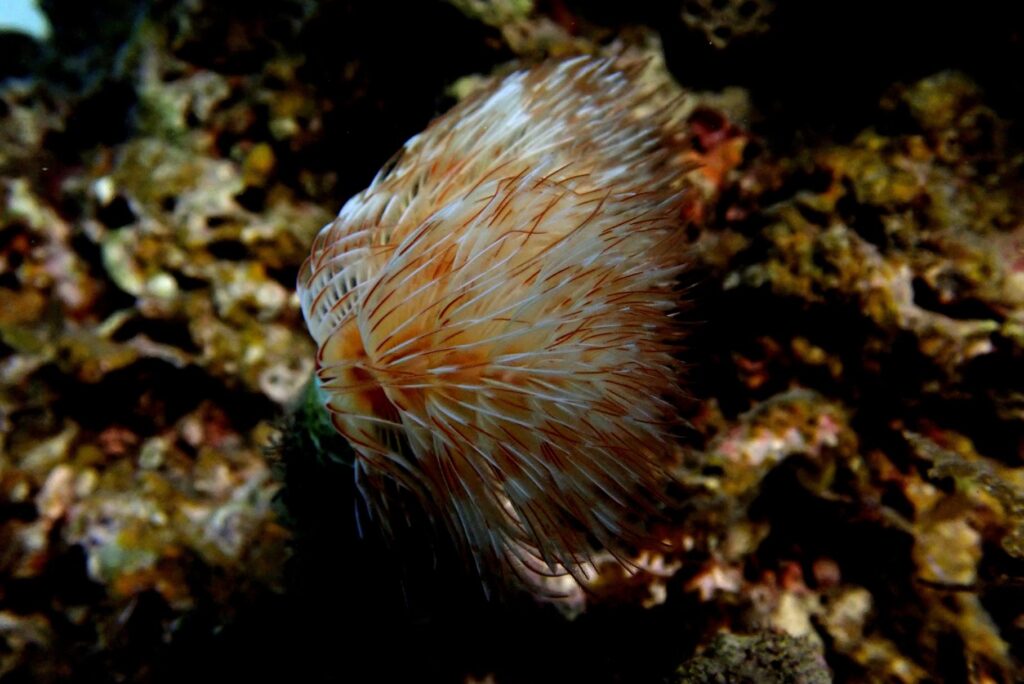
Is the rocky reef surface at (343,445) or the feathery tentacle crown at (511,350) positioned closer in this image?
the feathery tentacle crown at (511,350)

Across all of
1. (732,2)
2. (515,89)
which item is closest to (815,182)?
(732,2)

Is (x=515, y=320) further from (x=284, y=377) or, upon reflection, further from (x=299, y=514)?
(x=284, y=377)

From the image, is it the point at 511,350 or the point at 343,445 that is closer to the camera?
the point at 511,350

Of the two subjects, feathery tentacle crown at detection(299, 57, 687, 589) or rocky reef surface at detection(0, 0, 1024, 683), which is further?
rocky reef surface at detection(0, 0, 1024, 683)
